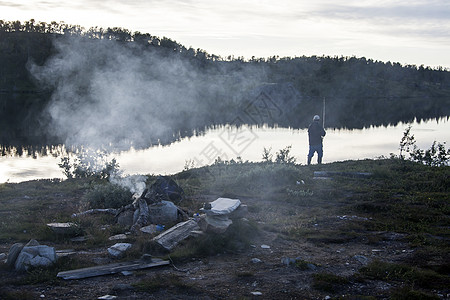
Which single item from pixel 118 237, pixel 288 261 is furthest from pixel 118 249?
pixel 288 261

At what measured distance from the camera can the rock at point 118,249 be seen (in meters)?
7.06

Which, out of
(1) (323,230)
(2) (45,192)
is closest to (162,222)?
(1) (323,230)

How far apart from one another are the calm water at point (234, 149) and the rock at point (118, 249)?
11649 mm

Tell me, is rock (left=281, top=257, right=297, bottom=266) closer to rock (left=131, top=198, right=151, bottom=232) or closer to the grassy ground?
the grassy ground

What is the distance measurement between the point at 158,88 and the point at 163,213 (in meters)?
46.5

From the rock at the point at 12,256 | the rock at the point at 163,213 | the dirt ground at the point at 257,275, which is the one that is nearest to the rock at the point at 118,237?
the dirt ground at the point at 257,275

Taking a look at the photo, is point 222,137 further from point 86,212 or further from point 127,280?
point 127,280

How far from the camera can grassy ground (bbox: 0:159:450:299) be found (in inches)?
242

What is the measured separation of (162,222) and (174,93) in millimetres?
51473

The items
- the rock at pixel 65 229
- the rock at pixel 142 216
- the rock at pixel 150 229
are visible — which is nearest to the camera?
the rock at pixel 65 229

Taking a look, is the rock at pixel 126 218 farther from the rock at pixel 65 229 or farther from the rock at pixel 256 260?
the rock at pixel 256 260

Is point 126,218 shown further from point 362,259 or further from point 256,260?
point 362,259

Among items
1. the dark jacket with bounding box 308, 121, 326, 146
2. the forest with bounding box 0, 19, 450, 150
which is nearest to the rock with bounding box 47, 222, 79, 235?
the dark jacket with bounding box 308, 121, 326, 146

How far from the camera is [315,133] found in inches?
633
